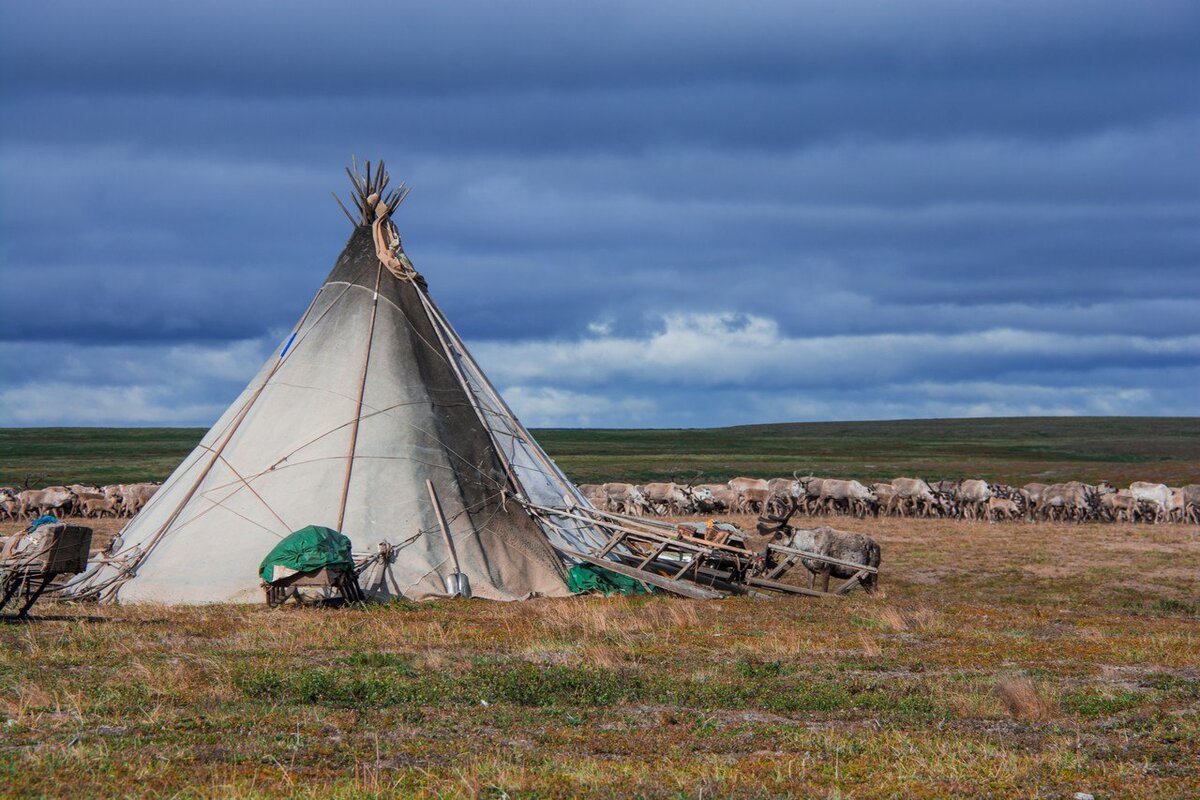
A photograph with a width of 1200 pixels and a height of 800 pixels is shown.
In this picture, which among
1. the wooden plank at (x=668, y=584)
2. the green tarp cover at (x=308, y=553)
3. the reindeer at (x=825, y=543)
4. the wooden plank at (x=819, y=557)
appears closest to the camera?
the green tarp cover at (x=308, y=553)

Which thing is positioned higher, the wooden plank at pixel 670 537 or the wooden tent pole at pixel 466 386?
the wooden tent pole at pixel 466 386

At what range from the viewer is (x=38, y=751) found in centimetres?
893

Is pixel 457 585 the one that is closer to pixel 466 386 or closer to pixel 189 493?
pixel 466 386

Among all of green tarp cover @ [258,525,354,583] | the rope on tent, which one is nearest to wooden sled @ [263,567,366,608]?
green tarp cover @ [258,525,354,583]

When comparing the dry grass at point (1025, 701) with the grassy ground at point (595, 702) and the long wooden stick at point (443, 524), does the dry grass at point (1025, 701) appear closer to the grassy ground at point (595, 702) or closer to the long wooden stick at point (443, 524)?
the grassy ground at point (595, 702)

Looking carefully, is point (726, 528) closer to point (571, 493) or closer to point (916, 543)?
point (571, 493)

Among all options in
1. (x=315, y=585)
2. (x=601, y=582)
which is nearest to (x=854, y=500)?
(x=601, y=582)

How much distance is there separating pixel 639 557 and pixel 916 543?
17.0 m

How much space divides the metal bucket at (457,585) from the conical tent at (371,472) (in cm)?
15

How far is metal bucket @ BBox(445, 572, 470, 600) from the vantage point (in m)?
20.4

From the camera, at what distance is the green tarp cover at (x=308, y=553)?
62.2 feet

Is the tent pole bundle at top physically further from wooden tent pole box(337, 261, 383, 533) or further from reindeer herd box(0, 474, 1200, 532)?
reindeer herd box(0, 474, 1200, 532)

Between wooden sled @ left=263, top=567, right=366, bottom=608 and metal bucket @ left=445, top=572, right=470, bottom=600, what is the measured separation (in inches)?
56.5

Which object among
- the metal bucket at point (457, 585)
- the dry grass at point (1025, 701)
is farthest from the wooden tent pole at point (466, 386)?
the dry grass at point (1025, 701)
